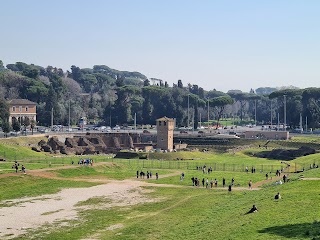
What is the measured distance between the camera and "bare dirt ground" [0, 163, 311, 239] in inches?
1691

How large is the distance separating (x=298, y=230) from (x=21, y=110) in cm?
10998

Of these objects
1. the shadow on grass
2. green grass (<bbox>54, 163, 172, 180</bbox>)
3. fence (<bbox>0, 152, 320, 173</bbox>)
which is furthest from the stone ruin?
the shadow on grass

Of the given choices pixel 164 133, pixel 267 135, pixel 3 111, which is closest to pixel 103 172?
pixel 164 133

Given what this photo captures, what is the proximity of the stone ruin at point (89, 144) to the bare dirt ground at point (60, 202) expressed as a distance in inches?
1467

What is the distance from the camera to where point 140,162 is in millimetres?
91125

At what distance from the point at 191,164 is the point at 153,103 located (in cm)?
8368

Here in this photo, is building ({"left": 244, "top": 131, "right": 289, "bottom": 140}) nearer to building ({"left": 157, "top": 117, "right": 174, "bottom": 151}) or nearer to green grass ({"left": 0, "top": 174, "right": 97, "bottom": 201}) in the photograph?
building ({"left": 157, "top": 117, "right": 174, "bottom": 151})

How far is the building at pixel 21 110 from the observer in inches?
5221

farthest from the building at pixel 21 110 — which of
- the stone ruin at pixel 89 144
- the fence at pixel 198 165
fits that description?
the fence at pixel 198 165

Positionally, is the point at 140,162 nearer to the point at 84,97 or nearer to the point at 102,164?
the point at 102,164

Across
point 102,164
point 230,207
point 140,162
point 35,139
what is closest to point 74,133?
point 35,139

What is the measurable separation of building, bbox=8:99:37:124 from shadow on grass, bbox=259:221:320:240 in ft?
341

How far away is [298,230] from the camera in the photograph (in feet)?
107

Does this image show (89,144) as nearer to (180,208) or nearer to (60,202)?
(60,202)
